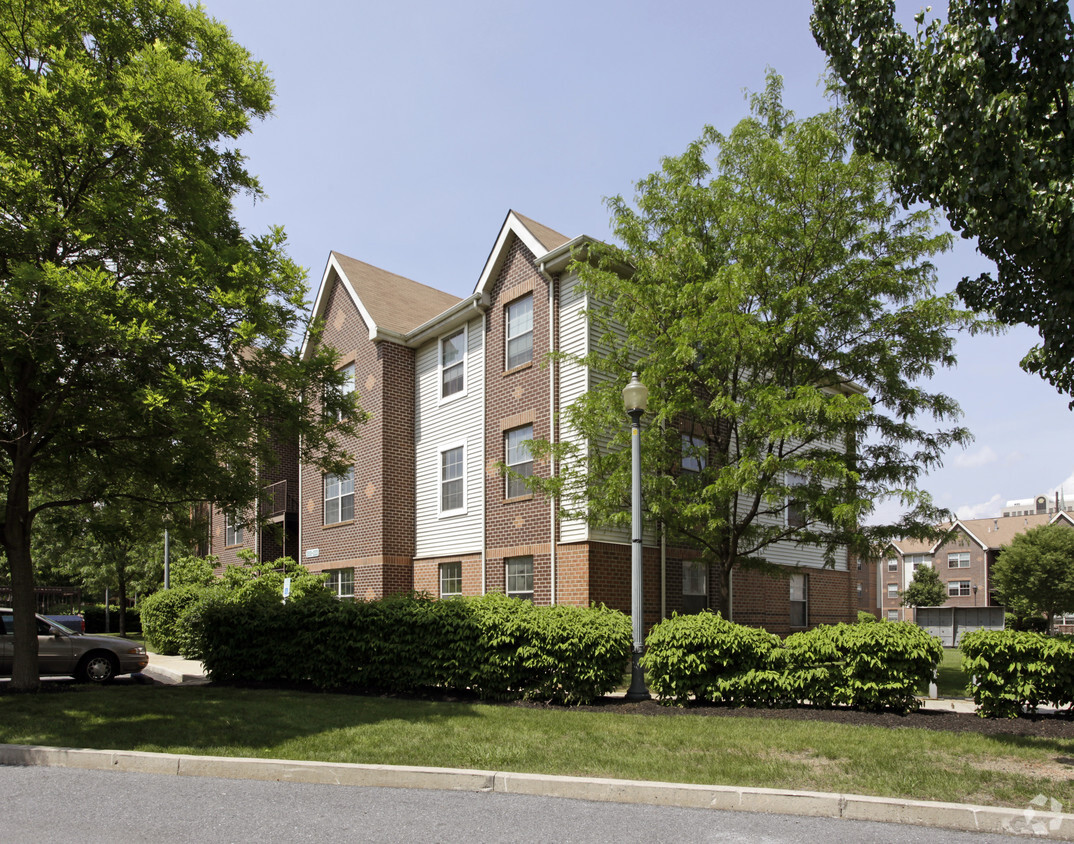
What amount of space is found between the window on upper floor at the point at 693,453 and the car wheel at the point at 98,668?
41.2 feet

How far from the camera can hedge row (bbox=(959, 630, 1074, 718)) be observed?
957 centimetres

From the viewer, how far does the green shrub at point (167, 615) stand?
24234mm

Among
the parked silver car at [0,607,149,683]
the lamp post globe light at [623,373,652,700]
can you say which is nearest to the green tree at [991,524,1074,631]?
the lamp post globe light at [623,373,652,700]

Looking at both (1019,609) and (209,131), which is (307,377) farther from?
(1019,609)

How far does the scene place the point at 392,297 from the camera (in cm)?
2541

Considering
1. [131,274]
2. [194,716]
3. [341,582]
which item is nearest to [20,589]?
[194,716]

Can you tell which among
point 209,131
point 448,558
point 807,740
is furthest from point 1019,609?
point 209,131

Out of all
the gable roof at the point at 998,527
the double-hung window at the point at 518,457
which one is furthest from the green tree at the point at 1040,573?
the double-hung window at the point at 518,457

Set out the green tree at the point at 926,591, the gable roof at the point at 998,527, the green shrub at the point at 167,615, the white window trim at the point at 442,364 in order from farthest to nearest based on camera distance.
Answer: the gable roof at the point at 998,527, the green tree at the point at 926,591, the green shrub at the point at 167,615, the white window trim at the point at 442,364

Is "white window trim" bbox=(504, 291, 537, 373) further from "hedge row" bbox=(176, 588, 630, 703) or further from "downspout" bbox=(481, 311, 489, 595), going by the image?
"hedge row" bbox=(176, 588, 630, 703)

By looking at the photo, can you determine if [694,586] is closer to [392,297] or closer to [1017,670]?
[1017,670]

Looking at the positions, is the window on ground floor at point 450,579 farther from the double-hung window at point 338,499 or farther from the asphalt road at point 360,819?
the asphalt road at point 360,819

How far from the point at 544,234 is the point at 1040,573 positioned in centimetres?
5000

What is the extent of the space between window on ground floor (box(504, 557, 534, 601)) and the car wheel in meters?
8.51
